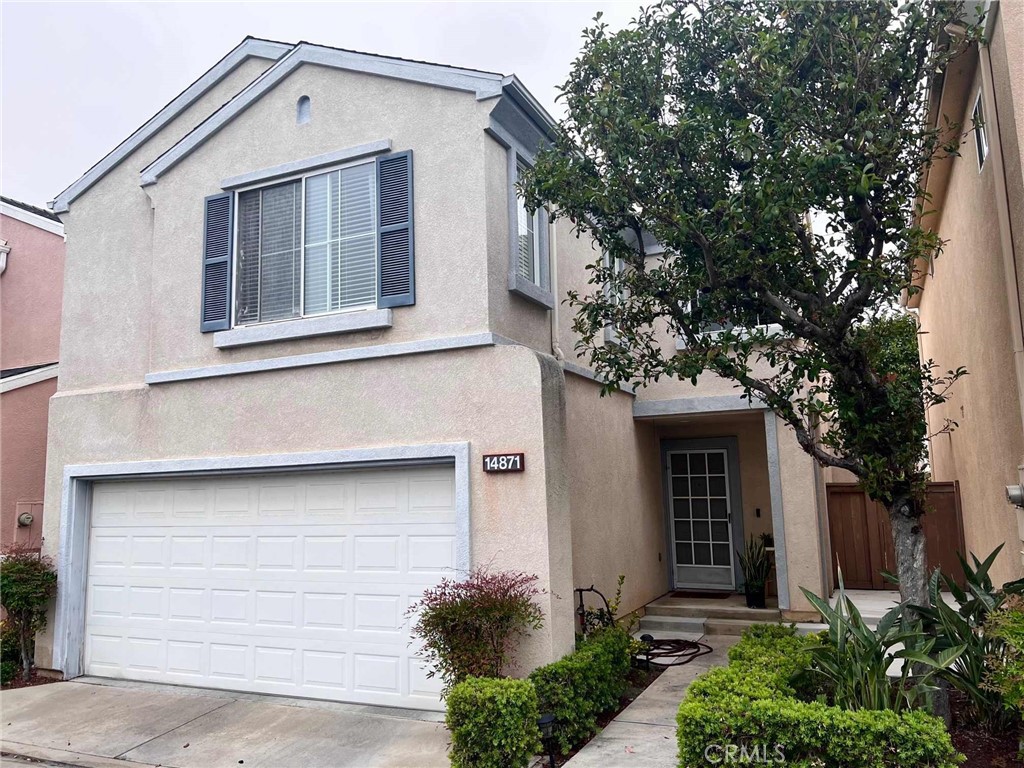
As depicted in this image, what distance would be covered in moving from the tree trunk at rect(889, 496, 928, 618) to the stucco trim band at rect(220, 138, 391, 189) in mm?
5730

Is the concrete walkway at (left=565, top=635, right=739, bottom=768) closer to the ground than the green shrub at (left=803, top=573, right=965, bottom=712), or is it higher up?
closer to the ground

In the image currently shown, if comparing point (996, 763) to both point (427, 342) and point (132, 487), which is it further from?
point (132, 487)

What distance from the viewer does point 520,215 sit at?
805 centimetres

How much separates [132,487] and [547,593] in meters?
5.36

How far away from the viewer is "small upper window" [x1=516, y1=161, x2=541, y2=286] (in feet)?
25.9

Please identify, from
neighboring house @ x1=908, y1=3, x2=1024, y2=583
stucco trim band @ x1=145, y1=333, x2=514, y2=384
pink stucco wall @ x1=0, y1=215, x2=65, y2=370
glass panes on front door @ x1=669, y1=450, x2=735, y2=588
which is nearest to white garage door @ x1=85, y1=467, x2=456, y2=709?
stucco trim band @ x1=145, y1=333, x2=514, y2=384

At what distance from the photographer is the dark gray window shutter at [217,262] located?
26.5ft

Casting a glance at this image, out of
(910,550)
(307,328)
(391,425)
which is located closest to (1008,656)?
(910,550)

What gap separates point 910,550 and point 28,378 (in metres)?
10.9

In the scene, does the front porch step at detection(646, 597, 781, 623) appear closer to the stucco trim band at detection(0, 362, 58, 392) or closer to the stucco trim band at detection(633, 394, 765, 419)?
the stucco trim band at detection(633, 394, 765, 419)

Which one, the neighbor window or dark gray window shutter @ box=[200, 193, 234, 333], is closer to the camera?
the neighbor window

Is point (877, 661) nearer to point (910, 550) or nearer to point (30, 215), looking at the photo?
point (910, 550)

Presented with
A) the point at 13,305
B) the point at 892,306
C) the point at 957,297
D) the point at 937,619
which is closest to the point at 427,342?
the point at 892,306

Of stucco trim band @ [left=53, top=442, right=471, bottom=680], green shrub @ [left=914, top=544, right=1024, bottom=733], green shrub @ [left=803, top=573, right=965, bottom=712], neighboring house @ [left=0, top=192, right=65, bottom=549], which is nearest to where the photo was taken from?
green shrub @ [left=803, top=573, right=965, bottom=712]
